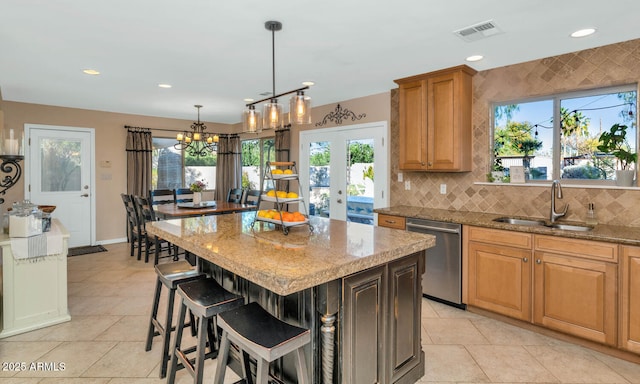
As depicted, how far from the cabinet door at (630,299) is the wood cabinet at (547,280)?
0.16ft

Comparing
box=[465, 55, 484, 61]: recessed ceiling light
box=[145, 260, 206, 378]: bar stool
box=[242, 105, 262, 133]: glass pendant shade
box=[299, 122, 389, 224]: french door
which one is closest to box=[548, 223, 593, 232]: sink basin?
box=[465, 55, 484, 61]: recessed ceiling light

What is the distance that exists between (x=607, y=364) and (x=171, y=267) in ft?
10.6

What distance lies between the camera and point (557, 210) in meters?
3.21

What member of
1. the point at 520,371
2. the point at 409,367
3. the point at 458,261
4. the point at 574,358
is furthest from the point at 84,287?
the point at 574,358

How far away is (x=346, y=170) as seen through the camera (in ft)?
16.9

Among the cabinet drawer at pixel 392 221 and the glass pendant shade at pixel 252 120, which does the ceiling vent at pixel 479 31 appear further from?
the cabinet drawer at pixel 392 221

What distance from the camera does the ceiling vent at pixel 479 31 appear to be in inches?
102

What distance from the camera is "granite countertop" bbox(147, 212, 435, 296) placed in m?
1.45

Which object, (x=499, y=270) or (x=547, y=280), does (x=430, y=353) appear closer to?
(x=499, y=270)

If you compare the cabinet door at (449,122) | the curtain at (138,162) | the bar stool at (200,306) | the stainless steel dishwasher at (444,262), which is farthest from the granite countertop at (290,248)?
the curtain at (138,162)

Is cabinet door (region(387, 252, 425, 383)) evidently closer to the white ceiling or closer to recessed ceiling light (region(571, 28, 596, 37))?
the white ceiling

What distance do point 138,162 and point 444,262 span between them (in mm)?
5672

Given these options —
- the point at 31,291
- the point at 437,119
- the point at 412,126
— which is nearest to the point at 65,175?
the point at 31,291

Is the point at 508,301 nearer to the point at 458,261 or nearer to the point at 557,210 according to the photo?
the point at 458,261
